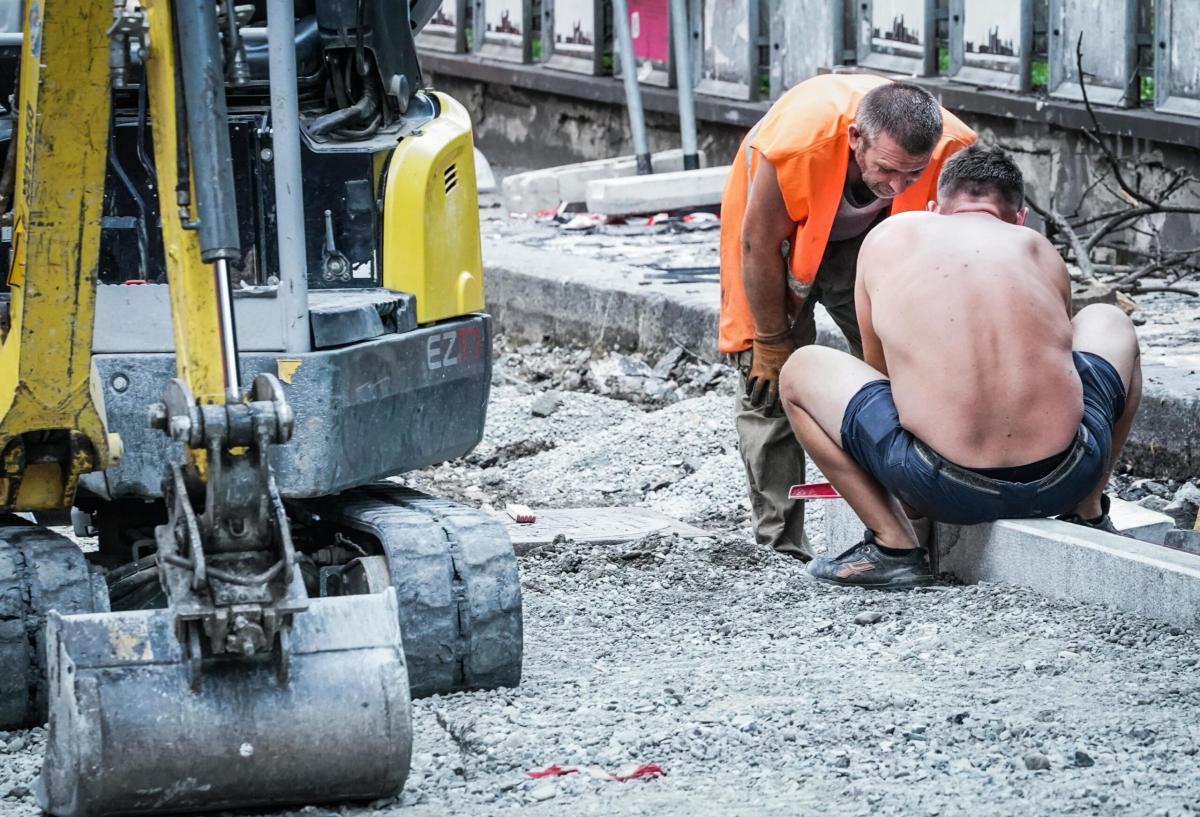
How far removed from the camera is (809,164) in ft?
19.2

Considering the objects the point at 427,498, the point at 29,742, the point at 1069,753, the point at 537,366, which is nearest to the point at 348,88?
the point at 427,498

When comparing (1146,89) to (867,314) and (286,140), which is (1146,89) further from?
(286,140)

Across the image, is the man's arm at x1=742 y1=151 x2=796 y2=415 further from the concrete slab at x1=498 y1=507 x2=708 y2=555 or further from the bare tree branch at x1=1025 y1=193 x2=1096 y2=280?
the bare tree branch at x1=1025 y1=193 x2=1096 y2=280

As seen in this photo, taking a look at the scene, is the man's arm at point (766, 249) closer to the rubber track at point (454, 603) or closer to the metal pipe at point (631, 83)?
the rubber track at point (454, 603)

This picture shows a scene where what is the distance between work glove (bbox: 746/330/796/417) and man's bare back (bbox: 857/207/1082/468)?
0.87 metres

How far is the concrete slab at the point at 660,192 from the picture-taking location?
13352 millimetres

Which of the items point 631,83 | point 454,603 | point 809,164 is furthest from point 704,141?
point 454,603

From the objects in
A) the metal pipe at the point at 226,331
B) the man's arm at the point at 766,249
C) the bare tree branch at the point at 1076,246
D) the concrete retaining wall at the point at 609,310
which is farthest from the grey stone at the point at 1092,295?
the metal pipe at the point at 226,331

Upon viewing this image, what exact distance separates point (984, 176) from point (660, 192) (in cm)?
800

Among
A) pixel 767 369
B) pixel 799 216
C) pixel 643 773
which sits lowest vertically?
pixel 643 773

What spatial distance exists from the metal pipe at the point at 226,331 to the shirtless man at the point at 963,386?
7.44 feet

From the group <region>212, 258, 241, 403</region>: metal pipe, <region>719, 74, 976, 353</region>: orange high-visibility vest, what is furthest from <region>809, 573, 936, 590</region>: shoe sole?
<region>212, 258, 241, 403</region>: metal pipe

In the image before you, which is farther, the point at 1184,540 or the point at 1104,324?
the point at 1184,540

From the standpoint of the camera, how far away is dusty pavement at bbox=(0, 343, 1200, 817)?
12.3ft
